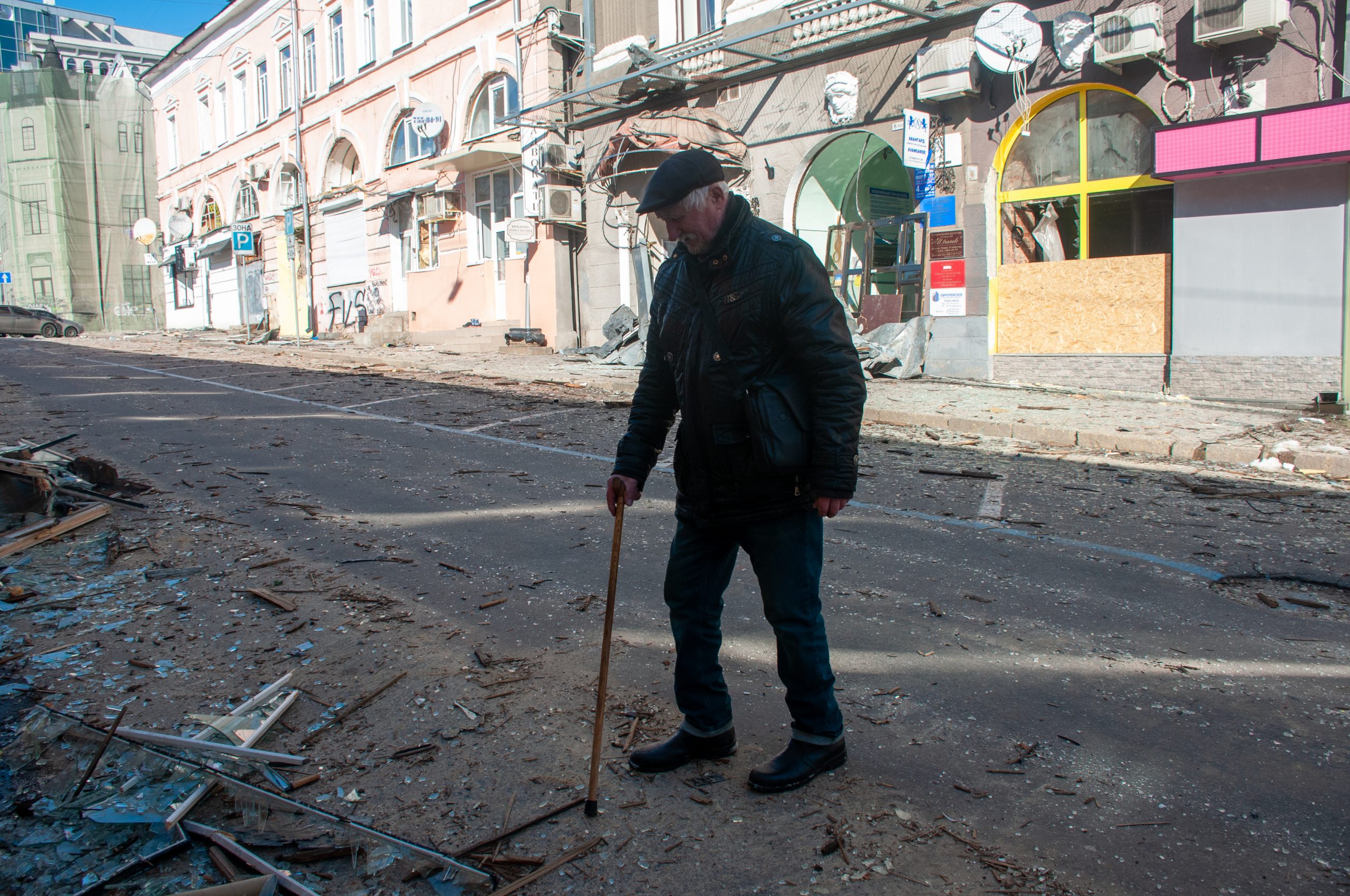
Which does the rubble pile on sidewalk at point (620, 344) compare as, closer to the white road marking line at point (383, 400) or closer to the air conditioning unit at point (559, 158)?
the air conditioning unit at point (559, 158)

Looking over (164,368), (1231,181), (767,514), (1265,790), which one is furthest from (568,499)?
(164,368)

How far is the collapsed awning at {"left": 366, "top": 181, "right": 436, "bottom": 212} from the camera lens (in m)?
25.1

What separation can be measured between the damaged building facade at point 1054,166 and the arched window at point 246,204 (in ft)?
72.1

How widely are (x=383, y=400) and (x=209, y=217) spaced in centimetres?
3345

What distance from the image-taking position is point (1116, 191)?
12.9 m

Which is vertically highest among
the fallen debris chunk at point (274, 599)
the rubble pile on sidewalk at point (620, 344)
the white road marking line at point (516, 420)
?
the rubble pile on sidewalk at point (620, 344)

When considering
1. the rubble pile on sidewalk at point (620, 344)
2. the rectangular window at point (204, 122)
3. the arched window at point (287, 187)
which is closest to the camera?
the rubble pile on sidewalk at point (620, 344)

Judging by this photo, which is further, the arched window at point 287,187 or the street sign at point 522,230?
the arched window at point 287,187

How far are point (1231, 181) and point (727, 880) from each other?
39.5 feet

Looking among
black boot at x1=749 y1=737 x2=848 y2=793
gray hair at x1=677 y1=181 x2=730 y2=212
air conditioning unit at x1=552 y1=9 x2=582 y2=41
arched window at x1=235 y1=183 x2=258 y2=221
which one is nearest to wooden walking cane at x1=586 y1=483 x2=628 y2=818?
black boot at x1=749 y1=737 x2=848 y2=793

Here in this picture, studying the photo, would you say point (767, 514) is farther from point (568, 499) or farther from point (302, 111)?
point (302, 111)

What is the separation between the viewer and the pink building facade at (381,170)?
22.0 metres

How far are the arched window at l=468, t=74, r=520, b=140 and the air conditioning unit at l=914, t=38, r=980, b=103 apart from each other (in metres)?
11.2

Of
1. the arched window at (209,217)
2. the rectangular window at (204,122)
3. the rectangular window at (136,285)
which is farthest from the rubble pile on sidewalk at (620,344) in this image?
the rectangular window at (136,285)
